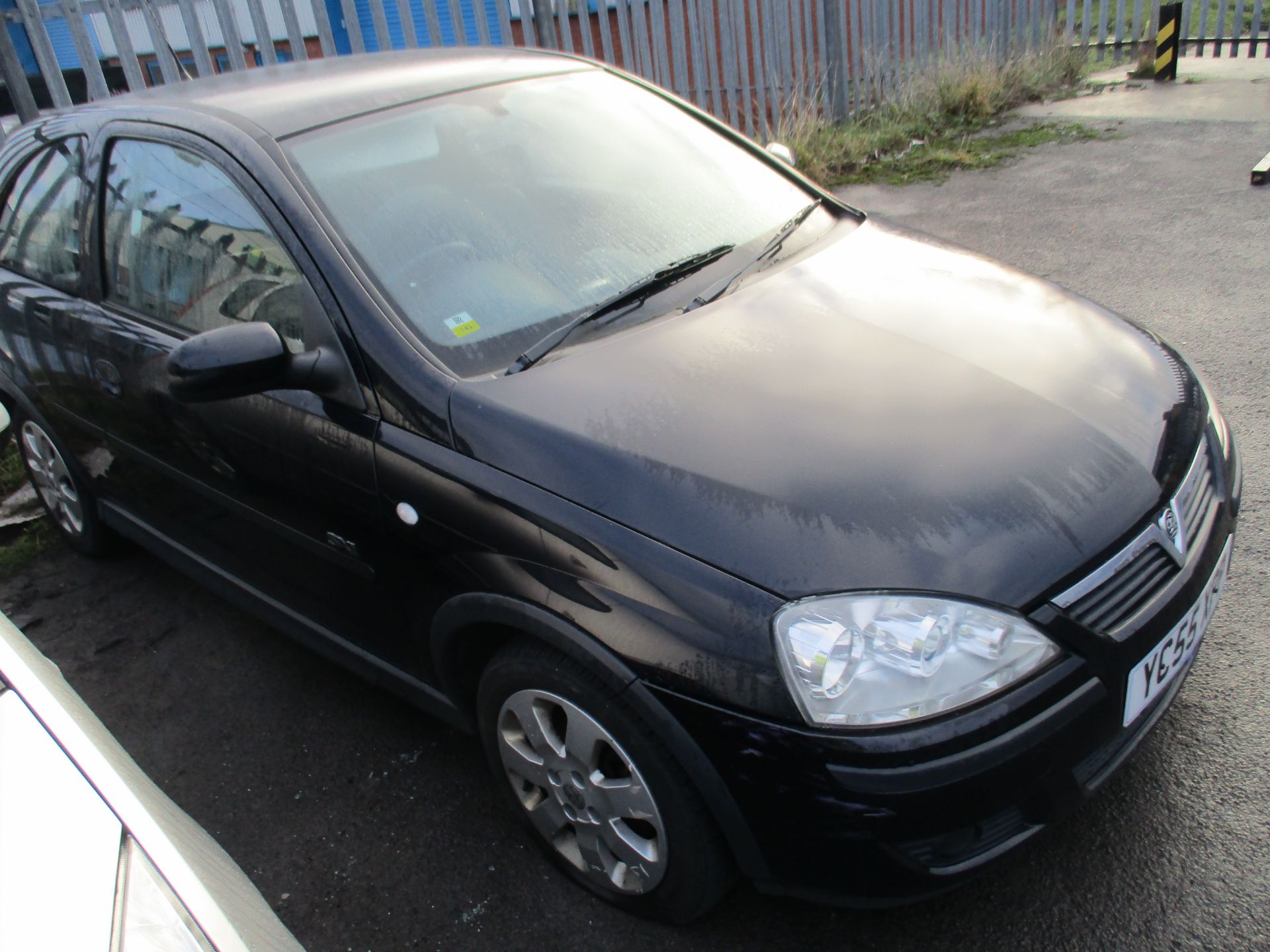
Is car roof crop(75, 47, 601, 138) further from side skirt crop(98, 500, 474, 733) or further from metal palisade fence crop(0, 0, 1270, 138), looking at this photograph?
metal palisade fence crop(0, 0, 1270, 138)

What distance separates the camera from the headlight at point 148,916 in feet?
3.98

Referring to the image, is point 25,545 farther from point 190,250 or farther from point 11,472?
point 190,250

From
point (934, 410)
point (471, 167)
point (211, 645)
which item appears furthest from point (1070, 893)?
point (211, 645)

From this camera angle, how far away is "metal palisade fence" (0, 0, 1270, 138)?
691cm

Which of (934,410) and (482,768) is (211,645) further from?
(934,410)

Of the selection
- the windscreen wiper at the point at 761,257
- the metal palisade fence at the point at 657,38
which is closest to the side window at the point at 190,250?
the windscreen wiper at the point at 761,257

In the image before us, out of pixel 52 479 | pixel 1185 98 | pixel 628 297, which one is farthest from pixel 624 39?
pixel 628 297

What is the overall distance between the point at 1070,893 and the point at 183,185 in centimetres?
274

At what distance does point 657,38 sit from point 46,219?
6.23 metres

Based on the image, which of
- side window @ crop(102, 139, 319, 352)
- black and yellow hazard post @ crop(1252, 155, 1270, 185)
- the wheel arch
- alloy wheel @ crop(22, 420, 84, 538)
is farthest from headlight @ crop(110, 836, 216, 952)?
black and yellow hazard post @ crop(1252, 155, 1270, 185)

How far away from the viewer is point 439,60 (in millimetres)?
3049

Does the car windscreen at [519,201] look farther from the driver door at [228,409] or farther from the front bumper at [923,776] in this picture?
the front bumper at [923,776]

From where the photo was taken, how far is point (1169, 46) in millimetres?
9266

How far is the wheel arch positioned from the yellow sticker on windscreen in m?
0.60
